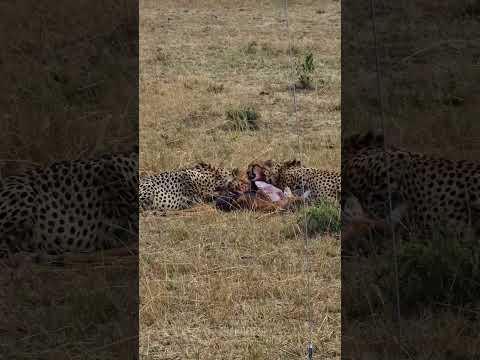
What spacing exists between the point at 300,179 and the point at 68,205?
4.55ft

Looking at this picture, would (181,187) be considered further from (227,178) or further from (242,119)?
(242,119)

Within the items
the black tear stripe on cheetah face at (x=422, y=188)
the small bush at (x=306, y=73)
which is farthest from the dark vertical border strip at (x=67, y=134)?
the small bush at (x=306, y=73)

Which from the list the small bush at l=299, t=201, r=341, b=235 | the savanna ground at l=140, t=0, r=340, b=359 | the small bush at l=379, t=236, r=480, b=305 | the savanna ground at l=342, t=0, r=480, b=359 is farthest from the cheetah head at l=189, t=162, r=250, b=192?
the small bush at l=379, t=236, r=480, b=305

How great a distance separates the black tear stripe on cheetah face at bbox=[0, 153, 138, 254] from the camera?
4645mm

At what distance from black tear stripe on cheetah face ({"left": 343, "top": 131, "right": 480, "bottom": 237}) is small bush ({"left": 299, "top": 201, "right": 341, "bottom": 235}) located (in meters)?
0.18

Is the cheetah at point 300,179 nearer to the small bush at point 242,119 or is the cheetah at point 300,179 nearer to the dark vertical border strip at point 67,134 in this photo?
the dark vertical border strip at point 67,134

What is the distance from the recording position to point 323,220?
492 cm

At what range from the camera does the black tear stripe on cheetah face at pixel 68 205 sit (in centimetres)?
464

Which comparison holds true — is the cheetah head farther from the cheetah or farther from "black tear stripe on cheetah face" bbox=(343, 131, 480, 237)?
"black tear stripe on cheetah face" bbox=(343, 131, 480, 237)

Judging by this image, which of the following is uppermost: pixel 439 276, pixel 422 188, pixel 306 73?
pixel 306 73

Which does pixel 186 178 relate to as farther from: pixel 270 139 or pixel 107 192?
pixel 270 139

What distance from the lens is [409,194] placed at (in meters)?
4.87

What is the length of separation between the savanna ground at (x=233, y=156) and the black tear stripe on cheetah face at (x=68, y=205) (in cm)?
21

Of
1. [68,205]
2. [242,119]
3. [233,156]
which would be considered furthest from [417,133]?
[68,205]
